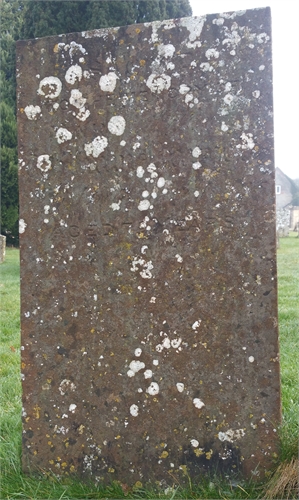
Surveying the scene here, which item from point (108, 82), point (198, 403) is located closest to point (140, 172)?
point (108, 82)

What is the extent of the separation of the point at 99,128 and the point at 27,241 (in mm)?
747

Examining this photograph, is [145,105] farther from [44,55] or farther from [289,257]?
[289,257]

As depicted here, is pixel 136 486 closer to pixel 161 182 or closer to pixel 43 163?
pixel 161 182

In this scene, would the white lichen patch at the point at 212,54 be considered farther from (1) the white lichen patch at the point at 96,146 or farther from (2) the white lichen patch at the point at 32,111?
(2) the white lichen patch at the point at 32,111

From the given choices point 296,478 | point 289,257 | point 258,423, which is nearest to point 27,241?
point 258,423

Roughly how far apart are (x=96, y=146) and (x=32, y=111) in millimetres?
428

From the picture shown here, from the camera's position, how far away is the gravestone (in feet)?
8.36

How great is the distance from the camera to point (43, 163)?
2725 mm

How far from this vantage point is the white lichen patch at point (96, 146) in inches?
105

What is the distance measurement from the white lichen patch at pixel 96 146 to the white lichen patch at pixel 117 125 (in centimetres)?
7

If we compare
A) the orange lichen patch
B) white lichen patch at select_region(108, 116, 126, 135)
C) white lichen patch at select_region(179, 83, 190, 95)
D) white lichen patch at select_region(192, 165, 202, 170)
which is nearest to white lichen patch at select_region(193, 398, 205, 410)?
A: the orange lichen patch

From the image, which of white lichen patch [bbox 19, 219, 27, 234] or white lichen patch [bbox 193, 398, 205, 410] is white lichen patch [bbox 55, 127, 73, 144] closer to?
white lichen patch [bbox 19, 219, 27, 234]

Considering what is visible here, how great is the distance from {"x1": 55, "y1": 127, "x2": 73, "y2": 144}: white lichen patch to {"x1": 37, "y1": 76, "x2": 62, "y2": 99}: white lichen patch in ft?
0.63

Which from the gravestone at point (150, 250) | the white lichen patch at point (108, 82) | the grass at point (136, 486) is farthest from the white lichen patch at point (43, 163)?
the grass at point (136, 486)
